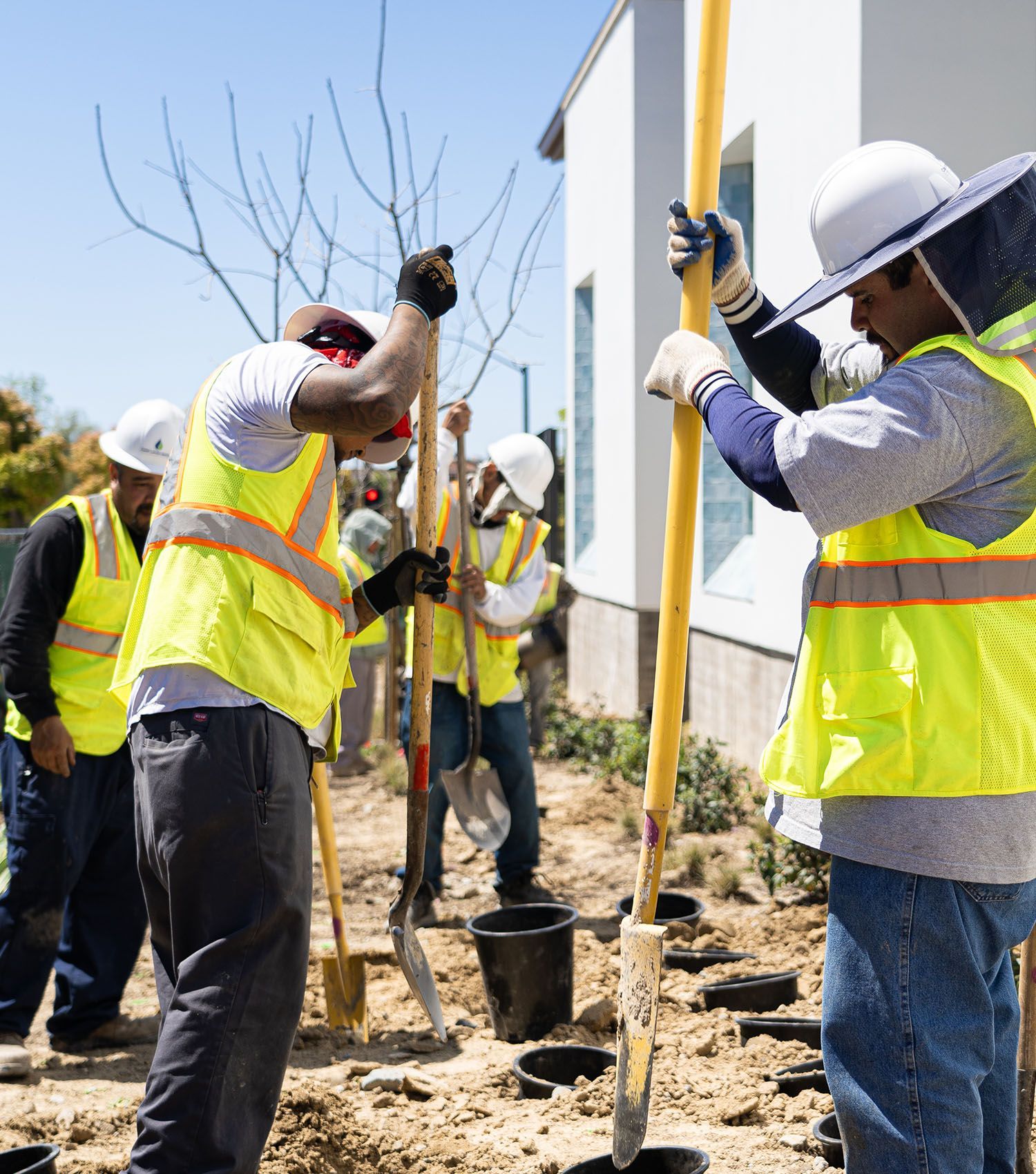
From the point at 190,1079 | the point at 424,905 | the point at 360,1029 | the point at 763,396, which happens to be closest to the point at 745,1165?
the point at 190,1079

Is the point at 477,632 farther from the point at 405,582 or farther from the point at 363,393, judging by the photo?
the point at 363,393

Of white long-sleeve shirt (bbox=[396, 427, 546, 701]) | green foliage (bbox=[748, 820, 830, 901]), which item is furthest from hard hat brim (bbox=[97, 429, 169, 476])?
green foliage (bbox=[748, 820, 830, 901])

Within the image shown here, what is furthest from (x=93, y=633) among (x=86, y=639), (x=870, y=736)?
(x=870, y=736)

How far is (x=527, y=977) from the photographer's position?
4.01 metres

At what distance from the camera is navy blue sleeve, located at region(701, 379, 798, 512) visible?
204 centimetres

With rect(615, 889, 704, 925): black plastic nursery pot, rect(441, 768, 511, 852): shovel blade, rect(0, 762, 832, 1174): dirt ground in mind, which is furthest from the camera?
rect(441, 768, 511, 852): shovel blade

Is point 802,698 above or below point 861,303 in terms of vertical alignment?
below

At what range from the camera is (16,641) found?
4145mm

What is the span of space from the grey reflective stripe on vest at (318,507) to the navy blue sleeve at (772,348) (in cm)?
99

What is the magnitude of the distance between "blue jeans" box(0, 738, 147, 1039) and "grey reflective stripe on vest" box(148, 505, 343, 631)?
6.74ft

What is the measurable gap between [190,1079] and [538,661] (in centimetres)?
652

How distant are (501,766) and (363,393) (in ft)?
12.2

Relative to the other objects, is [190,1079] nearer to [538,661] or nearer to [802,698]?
[802,698]

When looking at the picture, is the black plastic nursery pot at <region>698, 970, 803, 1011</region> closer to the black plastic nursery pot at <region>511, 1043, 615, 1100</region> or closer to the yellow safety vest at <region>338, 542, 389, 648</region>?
the black plastic nursery pot at <region>511, 1043, 615, 1100</region>
